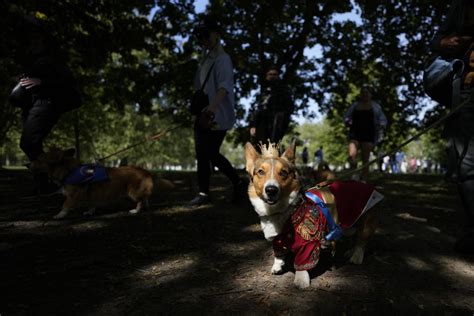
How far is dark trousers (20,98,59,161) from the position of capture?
539 cm

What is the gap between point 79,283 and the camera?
277 centimetres

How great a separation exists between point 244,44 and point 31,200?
12287 millimetres

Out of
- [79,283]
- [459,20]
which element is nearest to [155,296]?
[79,283]

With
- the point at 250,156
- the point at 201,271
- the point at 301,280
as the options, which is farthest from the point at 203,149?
the point at 301,280

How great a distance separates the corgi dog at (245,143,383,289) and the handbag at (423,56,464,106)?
67.4 inches

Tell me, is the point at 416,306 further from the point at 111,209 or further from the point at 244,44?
the point at 244,44

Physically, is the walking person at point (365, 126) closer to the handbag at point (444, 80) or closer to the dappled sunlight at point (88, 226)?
the handbag at point (444, 80)

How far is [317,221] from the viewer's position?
2.83 metres

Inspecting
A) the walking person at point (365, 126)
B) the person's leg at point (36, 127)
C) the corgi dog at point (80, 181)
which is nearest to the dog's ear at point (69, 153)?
the corgi dog at point (80, 181)

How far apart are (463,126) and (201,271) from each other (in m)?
2.87

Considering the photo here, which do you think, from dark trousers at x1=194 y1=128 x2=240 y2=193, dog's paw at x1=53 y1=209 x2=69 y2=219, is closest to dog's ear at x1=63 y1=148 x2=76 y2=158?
dog's paw at x1=53 y1=209 x2=69 y2=219

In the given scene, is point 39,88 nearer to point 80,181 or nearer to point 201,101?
point 80,181

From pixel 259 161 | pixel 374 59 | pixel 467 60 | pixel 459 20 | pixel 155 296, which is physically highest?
pixel 374 59

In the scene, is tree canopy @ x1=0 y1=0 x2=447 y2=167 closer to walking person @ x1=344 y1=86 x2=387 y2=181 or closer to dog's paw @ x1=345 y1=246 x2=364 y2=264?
walking person @ x1=344 y1=86 x2=387 y2=181
